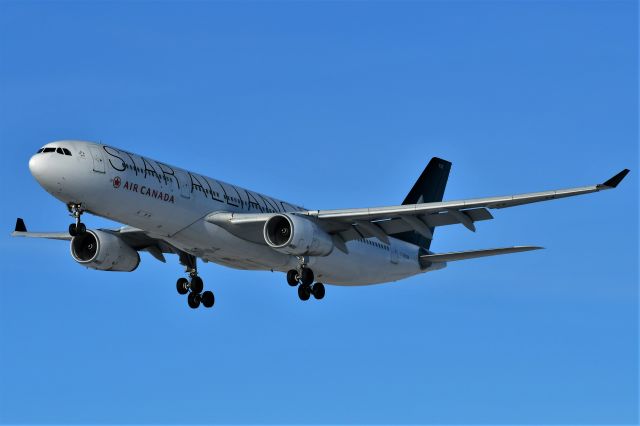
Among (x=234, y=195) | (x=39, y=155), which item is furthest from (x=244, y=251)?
(x=39, y=155)

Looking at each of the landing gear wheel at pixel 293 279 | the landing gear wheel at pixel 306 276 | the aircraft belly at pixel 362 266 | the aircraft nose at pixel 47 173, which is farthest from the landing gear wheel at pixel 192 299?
the aircraft nose at pixel 47 173

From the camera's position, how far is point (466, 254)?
51.7m

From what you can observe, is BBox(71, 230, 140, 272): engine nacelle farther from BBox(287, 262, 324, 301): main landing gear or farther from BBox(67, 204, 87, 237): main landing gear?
BBox(287, 262, 324, 301): main landing gear

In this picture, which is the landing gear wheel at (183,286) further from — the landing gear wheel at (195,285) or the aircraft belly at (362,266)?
the aircraft belly at (362,266)

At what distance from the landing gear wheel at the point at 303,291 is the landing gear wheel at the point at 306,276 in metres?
0.18

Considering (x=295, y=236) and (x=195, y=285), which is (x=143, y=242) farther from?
(x=295, y=236)

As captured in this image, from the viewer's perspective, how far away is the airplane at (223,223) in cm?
4331

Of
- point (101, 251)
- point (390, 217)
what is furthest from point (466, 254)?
point (101, 251)

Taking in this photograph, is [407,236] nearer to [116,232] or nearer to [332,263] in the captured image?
[332,263]

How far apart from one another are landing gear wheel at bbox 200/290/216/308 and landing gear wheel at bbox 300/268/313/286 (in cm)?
628

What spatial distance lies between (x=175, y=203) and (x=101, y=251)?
6.65 m

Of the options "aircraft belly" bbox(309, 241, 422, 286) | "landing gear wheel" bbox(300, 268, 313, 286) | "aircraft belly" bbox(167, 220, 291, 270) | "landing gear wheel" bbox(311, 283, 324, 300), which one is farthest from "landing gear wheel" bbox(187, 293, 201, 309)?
"landing gear wheel" bbox(300, 268, 313, 286)

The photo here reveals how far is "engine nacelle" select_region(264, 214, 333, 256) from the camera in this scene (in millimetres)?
46156

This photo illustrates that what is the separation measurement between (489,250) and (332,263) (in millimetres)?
6533
